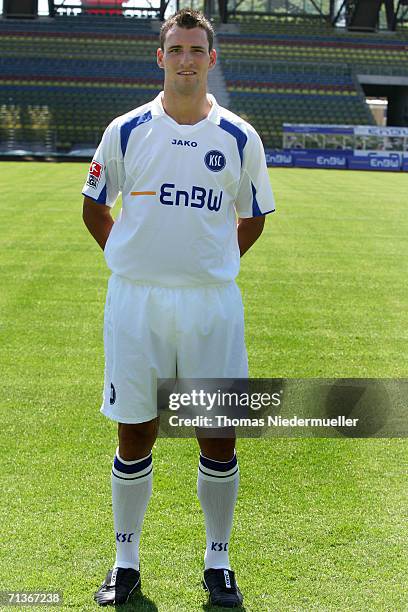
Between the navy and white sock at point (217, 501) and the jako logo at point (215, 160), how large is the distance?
43.8 inches

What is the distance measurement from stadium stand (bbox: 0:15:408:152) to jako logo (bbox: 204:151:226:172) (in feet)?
124

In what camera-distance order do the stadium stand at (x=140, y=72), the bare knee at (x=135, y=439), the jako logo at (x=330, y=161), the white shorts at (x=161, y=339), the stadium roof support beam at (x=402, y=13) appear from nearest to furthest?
the white shorts at (x=161, y=339) → the bare knee at (x=135, y=439) → the jako logo at (x=330, y=161) → the stadium stand at (x=140, y=72) → the stadium roof support beam at (x=402, y=13)

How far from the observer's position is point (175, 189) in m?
2.72

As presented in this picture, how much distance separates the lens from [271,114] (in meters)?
42.8

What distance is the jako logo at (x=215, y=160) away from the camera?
2732 millimetres

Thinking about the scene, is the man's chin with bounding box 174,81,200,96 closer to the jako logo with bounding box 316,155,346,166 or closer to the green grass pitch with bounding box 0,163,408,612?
the green grass pitch with bounding box 0,163,408,612

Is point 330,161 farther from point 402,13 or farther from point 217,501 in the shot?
point 217,501

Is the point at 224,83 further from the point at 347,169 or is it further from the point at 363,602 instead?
the point at 363,602

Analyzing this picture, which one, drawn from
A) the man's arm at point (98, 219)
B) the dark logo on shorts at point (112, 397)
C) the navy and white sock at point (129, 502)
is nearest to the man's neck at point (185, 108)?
the man's arm at point (98, 219)

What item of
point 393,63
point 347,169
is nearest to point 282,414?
point 347,169

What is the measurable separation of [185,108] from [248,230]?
Result: 0.61 meters

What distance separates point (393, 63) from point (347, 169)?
50.9 ft

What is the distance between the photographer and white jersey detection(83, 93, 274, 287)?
272 cm

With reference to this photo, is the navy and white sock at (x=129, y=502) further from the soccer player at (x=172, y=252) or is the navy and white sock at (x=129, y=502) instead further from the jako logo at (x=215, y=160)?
the jako logo at (x=215, y=160)
